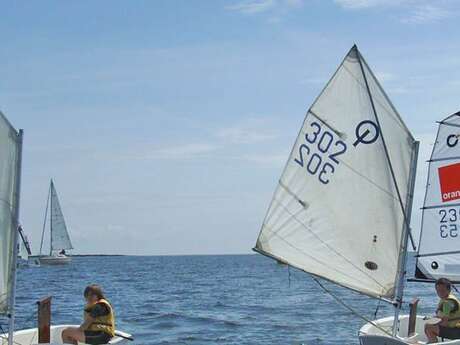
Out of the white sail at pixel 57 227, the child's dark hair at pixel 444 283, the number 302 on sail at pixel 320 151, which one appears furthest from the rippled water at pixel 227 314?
the white sail at pixel 57 227

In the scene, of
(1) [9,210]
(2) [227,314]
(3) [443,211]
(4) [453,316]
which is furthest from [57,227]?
(4) [453,316]

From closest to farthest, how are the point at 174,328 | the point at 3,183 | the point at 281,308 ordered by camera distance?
the point at 3,183 < the point at 174,328 < the point at 281,308

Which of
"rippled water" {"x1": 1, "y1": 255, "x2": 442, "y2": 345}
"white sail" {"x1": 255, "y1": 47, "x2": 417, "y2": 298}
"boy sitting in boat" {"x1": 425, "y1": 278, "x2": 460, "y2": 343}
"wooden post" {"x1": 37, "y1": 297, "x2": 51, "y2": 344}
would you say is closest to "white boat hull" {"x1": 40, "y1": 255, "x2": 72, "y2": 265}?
"rippled water" {"x1": 1, "y1": 255, "x2": 442, "y2": 345}

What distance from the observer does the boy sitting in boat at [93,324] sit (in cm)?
1305

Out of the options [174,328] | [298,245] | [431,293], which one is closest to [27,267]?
[431,293]

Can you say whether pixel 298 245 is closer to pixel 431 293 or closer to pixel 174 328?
pixel 174 328

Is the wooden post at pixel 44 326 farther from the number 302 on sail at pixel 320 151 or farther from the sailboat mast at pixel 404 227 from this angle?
the sailboat mast at pixel 404 227

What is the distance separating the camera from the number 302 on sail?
14258 mm

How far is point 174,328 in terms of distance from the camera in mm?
25234

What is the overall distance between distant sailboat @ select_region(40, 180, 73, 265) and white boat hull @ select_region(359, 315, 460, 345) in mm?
69705

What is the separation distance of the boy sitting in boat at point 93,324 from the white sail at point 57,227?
7153 centimetres

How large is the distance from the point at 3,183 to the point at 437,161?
7499 millimetres

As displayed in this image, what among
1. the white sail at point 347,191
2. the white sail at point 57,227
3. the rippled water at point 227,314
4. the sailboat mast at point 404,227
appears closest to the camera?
the sailboat mast at point 404,227

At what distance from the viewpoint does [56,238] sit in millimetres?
86875
